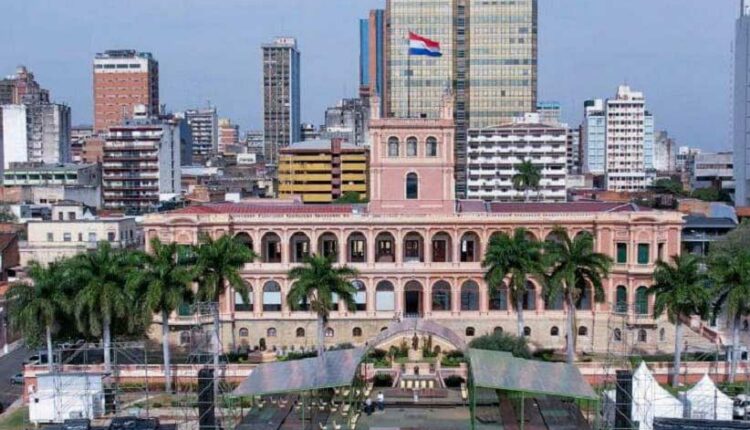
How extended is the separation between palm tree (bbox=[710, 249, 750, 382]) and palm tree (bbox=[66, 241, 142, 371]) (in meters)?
39.3

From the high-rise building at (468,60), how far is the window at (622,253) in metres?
71.9

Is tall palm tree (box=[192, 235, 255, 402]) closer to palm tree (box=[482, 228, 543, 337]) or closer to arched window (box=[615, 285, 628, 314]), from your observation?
palm tree (box=[482, 228, 543, 337])

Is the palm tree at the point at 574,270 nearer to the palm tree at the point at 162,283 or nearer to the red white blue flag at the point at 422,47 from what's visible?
the palm tree at the point at 162,283

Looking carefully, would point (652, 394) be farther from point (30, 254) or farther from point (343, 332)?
point (30, 254)

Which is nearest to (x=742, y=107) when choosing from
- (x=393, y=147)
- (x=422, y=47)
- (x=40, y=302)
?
(x=422, y=47)

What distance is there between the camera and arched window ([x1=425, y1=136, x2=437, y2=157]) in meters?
80.2

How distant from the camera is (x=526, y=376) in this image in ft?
157

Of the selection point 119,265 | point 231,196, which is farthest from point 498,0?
point 119,265

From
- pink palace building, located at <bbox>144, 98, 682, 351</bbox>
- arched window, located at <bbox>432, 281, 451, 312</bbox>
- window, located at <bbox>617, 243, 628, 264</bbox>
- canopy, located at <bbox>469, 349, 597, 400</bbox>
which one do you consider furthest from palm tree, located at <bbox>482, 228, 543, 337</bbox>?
canopy, located at <bbox>469, 349, 597, 400</bbox>

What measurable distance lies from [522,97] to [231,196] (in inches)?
2112

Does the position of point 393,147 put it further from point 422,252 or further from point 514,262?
point 514,262

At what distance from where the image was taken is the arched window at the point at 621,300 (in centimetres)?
7531

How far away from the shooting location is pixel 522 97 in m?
148

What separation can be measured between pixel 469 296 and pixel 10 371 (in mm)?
38448
